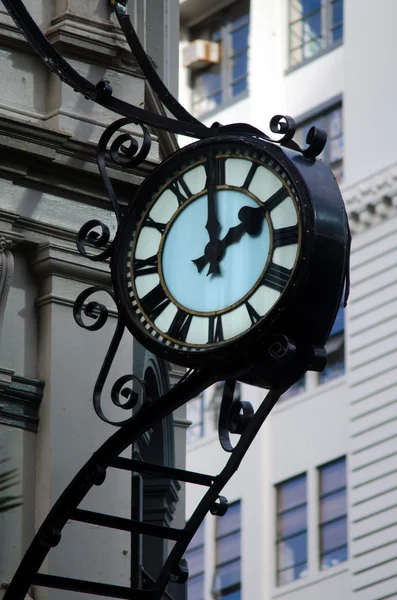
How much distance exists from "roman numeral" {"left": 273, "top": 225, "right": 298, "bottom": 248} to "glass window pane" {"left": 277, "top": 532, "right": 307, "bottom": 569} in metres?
30.4

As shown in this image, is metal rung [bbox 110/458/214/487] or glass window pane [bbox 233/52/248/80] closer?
metal rung [bbox 110/458/214/487]

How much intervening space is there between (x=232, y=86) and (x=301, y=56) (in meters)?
2.61

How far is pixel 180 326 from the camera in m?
12.2

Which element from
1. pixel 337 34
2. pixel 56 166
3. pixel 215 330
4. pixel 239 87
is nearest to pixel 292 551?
pixel 337 34

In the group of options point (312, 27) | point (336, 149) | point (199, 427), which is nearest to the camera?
point (336, 149)

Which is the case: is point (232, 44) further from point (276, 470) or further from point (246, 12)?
point (276, 470)

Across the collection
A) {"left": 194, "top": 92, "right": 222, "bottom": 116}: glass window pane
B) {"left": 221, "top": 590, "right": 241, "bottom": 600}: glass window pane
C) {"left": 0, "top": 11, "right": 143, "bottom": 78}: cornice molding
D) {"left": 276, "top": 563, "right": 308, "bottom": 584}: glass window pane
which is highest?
{"left": 194, "top": 92, "right": 222, "bottom": 116}: glass window pane

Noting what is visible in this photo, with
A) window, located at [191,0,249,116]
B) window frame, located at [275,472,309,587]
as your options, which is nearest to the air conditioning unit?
window, located at [191,0,249,116]

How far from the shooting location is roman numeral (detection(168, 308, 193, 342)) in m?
12.2

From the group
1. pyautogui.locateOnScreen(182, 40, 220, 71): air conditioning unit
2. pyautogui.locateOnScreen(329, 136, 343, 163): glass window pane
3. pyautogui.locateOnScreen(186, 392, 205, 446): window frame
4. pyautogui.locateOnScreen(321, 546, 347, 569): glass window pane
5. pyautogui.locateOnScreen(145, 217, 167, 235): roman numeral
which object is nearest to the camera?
pyautogui.locateOnScreen(145, 217, 167, 235): roman numeral

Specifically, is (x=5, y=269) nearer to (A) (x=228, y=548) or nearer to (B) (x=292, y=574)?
(B) (x=292, y=574)

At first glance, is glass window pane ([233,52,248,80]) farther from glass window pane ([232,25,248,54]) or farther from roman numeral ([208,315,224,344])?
roman numeral ([208,315,224,344])

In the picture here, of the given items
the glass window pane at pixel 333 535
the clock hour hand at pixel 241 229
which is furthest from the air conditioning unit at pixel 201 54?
the clock hour hand at pixel 241 229

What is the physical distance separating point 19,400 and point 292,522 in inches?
1123
